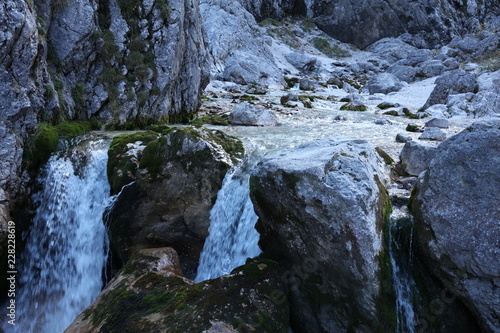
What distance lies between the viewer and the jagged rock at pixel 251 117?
14113 mm

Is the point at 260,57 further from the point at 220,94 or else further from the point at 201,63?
the point at 201,63

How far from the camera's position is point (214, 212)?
24.5 ft

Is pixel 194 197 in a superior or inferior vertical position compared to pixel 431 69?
inferior

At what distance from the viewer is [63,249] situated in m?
7.45

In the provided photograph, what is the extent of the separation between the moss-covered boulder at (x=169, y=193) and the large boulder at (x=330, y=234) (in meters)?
2.52

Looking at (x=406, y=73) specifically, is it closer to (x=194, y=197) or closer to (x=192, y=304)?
(x=194, y=197)

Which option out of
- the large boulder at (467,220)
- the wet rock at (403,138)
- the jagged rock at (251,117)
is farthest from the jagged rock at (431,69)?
the large boulder at (467,220)

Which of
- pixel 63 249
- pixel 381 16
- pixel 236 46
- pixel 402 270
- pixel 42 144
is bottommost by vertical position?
pixel 63 249

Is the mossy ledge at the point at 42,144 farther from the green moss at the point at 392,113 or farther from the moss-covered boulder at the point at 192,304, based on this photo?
the green moss at the point at 392,113

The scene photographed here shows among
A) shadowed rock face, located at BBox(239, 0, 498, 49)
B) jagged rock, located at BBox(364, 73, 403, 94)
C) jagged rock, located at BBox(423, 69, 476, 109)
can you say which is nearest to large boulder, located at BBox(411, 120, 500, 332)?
jagged rock, located at BBox(423, 69, 476, 109)

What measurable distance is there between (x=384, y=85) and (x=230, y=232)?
30127mm

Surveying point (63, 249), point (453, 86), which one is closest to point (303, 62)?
point (453, 86)

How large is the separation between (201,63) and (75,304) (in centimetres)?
1423

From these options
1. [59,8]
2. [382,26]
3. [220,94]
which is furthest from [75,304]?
[382,26]
